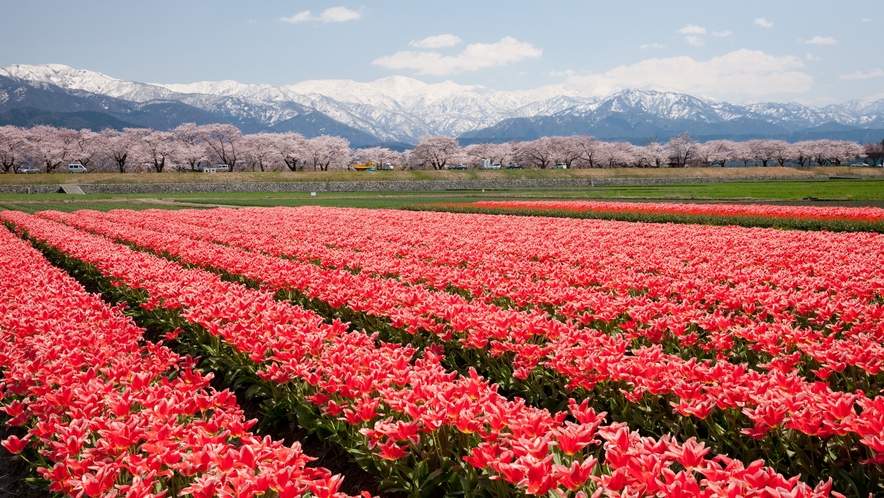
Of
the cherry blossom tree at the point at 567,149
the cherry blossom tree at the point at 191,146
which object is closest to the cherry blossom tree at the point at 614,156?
the cherry blossom tree at the point at 567,149

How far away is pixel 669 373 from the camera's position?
14.4 ft

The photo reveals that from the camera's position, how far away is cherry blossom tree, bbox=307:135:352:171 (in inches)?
4277

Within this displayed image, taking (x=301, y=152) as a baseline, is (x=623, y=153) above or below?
below

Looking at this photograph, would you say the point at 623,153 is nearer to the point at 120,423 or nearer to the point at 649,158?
the point at 649,158

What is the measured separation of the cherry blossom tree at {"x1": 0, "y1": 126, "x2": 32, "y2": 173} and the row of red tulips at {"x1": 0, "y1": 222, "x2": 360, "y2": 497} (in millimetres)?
95054

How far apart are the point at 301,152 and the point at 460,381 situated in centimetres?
10429

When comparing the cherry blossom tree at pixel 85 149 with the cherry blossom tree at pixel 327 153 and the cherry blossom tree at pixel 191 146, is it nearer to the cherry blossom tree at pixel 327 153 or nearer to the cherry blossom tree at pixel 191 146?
the cherry blossom tree at pixel 191 146

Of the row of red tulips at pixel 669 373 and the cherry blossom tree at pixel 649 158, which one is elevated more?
the cherry blossom tree at pixel 649 158

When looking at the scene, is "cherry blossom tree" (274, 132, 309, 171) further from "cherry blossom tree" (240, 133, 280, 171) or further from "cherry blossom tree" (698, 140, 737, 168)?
"cherry blossom tree" (698, 140, 737, 168)

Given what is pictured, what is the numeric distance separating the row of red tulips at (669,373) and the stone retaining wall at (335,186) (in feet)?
233

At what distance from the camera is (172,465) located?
325 centimetres

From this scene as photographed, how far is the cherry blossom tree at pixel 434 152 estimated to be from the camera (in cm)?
11512

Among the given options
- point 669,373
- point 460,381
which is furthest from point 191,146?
point 669,373

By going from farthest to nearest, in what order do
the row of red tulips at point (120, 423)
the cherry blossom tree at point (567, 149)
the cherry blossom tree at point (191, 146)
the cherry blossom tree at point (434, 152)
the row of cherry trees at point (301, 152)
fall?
the cherry blossom tree at point (567, 149)
the cherry blossom tree at point (434, 152)
the cherry blossom tree at point (191, 146)
the row of cherry trees at point (301, 152)
the row of red tulips at point (120, 423)
